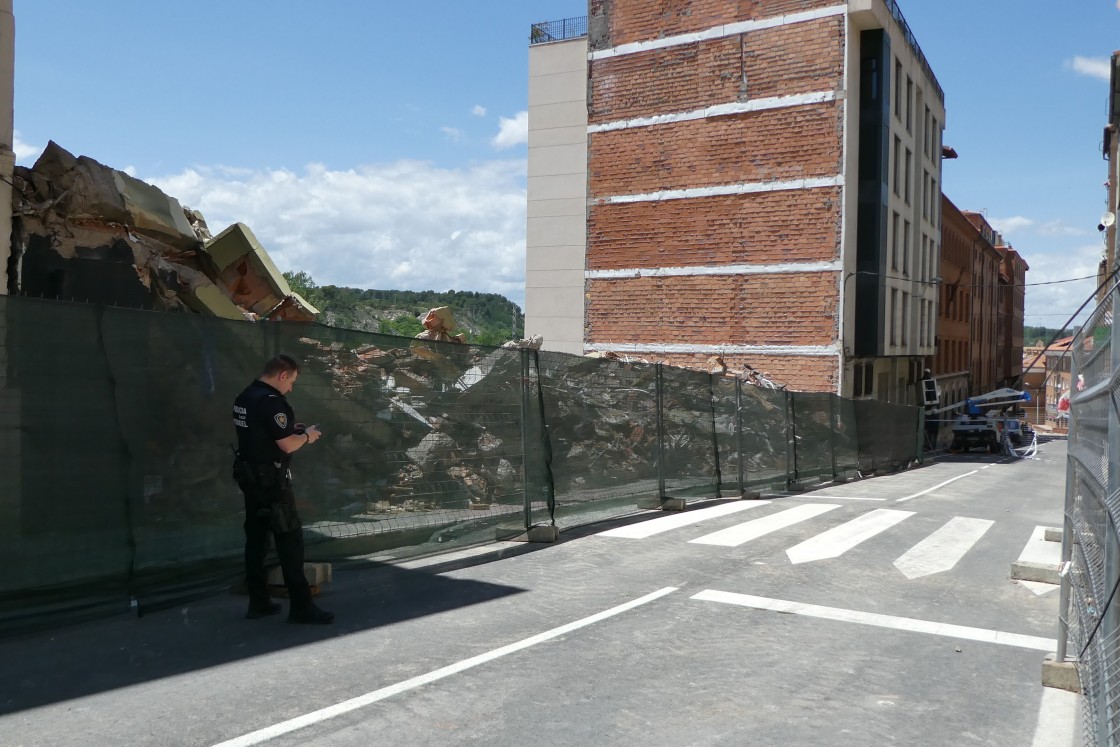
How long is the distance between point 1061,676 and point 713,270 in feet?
85.8

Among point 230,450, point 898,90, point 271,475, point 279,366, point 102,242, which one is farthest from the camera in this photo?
point 898,90

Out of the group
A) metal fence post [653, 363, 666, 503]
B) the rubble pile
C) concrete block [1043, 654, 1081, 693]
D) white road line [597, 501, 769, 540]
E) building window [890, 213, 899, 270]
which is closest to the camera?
concrete block [1043, 654, 1081, 693]

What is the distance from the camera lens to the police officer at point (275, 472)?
6070 mm

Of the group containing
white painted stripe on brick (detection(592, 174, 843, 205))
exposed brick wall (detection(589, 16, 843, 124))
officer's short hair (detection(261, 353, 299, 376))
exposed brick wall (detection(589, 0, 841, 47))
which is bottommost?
officer's short hair (detection(261, 353, 299, 376))

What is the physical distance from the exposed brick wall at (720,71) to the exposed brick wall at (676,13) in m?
0.55

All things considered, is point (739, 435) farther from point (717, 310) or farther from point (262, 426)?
point (717, 310)

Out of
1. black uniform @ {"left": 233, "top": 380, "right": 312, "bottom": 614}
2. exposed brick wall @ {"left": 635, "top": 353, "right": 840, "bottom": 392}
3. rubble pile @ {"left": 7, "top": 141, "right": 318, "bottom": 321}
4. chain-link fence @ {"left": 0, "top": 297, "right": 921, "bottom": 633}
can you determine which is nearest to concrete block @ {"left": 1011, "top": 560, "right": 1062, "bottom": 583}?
chain-link fence @ {"left": 0, "top": 297, "right": 921, "bottom": 633}

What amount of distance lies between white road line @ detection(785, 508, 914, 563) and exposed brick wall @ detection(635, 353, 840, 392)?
53.6 ft

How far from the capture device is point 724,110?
3047 centimetres

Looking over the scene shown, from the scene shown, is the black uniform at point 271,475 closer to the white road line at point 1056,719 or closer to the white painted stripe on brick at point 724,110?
the white road line at point 1056,719

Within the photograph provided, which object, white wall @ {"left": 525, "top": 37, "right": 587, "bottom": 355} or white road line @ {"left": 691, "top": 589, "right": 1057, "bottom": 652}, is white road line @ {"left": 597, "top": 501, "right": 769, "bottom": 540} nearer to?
white road line @ {"left": 691, "top": 589, "right": 1057, "bottom": 652}

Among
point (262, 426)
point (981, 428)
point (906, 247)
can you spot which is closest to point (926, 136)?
point (906, 247)

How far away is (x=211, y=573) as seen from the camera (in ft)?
22.0

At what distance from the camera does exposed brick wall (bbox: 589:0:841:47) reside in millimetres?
29641
